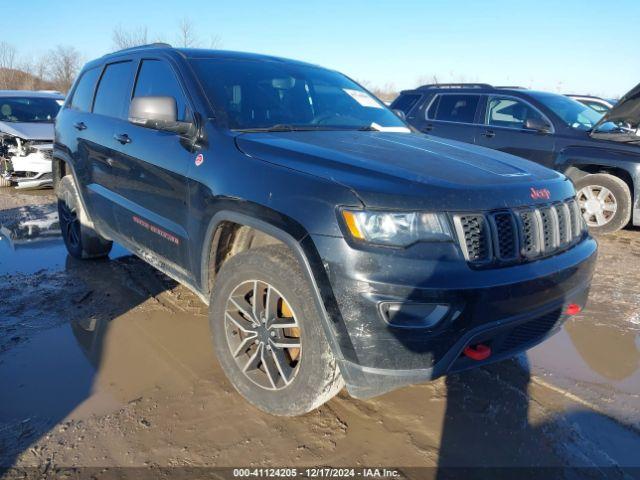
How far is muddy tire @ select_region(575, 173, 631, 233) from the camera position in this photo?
233 inches

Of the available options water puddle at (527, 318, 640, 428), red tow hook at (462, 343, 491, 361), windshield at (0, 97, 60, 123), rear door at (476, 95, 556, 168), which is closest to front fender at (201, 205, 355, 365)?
red tow hook at (462, 343, 491, 361)

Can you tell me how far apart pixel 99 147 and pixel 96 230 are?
30.7 inches

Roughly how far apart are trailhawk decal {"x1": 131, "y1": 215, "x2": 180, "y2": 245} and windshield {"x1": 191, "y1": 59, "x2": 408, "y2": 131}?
796 millimetres

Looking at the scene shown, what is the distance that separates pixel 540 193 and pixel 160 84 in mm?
2477

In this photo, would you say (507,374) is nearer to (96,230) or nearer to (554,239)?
(554,239)

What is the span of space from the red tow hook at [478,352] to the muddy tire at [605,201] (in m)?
4.78

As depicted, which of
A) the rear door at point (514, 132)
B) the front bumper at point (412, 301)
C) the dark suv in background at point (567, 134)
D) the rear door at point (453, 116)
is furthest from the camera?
the rear door at point (453, 116)

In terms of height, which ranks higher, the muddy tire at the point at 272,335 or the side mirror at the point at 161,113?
the side mirror at the point at 161,113

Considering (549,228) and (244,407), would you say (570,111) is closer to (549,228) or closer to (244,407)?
(549,228)

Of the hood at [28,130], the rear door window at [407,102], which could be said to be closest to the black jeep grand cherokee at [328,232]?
the rear door window at [407,102]

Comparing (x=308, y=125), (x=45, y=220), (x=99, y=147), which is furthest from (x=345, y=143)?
(x=45, y=220)

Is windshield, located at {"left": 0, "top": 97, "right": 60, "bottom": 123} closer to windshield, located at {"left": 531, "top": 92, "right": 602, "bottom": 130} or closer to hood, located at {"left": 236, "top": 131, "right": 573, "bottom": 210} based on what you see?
hood, located at {"left": 236, "top": 131, "right": 573, "bottom": 210}

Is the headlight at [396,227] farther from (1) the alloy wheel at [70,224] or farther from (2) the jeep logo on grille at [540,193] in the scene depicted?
(1) the alloy wheel at [70,224]

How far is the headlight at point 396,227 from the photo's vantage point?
1.96 metres
